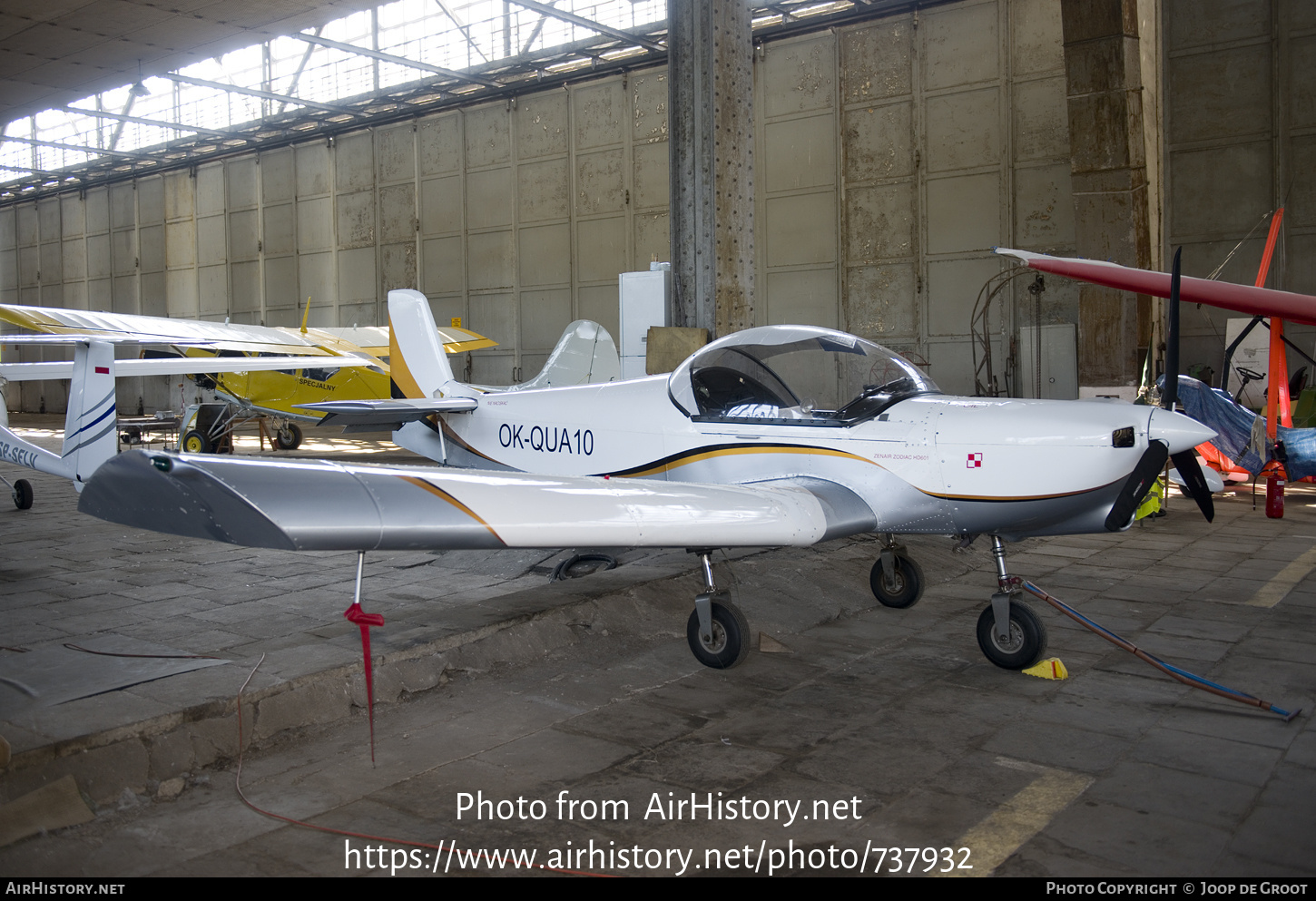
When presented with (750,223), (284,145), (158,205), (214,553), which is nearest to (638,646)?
(214,553)

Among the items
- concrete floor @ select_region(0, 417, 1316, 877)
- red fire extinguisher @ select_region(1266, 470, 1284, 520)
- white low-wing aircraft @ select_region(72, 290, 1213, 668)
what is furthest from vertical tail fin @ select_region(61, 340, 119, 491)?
red fire extinguisher @ select_region(1266, 470, 1284, 520)

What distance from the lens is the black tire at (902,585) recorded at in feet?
20.1

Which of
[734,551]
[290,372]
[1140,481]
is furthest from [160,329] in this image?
[1140,481]

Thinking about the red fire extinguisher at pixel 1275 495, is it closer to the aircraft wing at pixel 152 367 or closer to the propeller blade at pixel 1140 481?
the propeller blade at pixel 1140 481

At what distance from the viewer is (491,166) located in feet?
77.3

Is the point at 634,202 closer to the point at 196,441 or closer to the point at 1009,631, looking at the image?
the point at 196,441

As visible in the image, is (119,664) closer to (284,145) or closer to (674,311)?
(674,311)

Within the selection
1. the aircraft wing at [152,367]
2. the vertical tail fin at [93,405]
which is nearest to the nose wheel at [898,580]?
the aircraft wing at [152,367]

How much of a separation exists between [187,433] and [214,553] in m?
10.9

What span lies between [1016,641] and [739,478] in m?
1.71

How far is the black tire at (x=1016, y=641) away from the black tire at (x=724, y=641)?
1231 millimetres

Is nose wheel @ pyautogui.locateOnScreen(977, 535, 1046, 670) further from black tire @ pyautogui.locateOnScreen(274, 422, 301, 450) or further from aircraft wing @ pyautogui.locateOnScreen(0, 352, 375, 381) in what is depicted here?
black tire @ pyautogui.locateOnScreen(274, 422, 301, 450)

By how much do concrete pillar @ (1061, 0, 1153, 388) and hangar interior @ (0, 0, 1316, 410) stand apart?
36 millimetres

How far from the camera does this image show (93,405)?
25.3 feet
